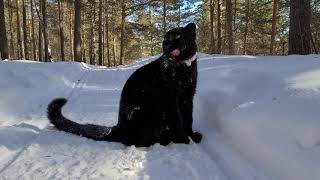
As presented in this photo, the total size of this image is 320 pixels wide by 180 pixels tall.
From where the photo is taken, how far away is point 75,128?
471 centimetres

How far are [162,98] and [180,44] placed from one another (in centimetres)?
62

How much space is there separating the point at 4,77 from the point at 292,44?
685 centimetres

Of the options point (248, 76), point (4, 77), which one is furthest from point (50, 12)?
point (248, 76)

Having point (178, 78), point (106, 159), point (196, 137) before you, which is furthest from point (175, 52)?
point (106, 159)

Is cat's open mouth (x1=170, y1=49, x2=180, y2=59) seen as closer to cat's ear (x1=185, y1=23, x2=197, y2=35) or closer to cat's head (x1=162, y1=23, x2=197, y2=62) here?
cat's head (x1=162, y1=23, x2=197, y2=62)

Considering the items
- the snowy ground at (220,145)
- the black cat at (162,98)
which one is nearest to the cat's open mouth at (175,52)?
the black cat at (162,98)

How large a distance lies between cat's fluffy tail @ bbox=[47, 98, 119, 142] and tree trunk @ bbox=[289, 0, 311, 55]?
5.99 meters

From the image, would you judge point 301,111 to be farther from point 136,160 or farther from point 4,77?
point 4,77

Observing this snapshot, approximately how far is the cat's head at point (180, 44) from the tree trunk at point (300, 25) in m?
5.42

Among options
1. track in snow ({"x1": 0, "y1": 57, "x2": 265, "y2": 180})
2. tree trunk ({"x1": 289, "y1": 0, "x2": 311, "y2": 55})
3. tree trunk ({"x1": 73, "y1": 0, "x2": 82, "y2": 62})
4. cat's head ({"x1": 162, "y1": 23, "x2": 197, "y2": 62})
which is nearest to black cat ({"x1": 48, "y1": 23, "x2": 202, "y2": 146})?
cat's head ({"x1": 162, "y1": 23, "x2": 197, "y2": 62})

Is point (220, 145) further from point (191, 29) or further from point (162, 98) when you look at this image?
point (191, 29)

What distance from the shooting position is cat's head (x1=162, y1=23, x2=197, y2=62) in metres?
4.25

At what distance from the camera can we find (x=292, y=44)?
30.7 ft

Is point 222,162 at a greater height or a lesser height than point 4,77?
lesser
